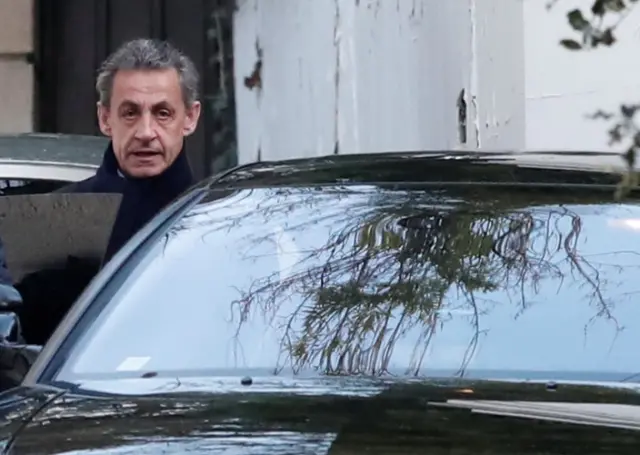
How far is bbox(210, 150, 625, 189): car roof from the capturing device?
3850 mm

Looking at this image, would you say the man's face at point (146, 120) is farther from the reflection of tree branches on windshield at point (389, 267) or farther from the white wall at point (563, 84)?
the white wall at point (563, 84)

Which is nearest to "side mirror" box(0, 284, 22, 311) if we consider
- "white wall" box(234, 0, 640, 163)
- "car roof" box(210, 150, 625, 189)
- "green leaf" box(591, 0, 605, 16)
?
"car roof" box(210, 150, 625, 189)

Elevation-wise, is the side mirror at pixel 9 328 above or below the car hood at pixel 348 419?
above

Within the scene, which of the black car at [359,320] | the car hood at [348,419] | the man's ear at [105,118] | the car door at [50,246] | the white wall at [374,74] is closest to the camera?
the car hood at [348,419]

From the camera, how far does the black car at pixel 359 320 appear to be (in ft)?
9.25

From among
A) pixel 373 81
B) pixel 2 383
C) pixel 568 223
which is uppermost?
pixel 373 81

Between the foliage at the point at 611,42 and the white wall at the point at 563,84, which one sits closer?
the foliage at the point at 611,42

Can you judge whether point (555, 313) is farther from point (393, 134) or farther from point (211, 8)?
point (211, 8)

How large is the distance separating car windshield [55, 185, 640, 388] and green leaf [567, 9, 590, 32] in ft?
3.03

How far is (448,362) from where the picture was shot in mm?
3281

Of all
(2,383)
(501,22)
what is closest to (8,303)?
(2,383)

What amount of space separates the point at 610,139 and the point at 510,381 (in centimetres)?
79

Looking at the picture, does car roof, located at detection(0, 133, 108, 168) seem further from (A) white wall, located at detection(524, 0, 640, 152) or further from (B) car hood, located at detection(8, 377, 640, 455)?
(A) white wall, located at detection(524, 0, 640, 152)

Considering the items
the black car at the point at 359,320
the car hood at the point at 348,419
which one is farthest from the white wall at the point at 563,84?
the car hood at the point at 348,419
